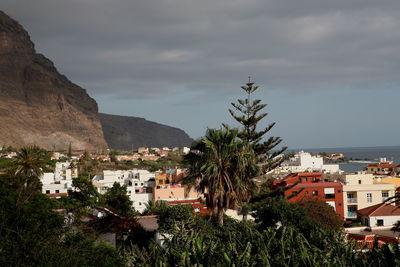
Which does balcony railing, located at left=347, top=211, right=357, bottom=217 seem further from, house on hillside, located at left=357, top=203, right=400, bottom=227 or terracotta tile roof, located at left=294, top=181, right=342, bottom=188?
house on hillside, located at left=357, top=203, right=400, bottom=227

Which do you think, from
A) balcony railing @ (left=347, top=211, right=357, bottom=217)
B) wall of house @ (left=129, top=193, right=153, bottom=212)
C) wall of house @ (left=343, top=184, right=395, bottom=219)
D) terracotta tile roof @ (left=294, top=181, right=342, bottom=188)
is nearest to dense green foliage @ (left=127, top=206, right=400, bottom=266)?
terracotta tile roof @ (left=294, top=181, right=342, bottom=188)

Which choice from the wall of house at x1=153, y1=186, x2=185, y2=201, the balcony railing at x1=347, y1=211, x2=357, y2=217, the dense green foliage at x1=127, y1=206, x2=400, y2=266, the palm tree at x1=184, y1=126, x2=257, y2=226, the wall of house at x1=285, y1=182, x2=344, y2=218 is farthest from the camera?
the wall of house at x1=153, y1=186, x2=185, y2=201

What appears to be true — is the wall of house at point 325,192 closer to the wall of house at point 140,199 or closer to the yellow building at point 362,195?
the yellow building at point 362,195

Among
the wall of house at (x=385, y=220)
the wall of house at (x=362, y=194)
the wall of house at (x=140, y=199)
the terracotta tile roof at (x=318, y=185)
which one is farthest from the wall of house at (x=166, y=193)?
the wall of house at (x=385, y=220)

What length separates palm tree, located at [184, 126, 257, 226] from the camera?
18562mm

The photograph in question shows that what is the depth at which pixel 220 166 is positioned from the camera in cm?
1861

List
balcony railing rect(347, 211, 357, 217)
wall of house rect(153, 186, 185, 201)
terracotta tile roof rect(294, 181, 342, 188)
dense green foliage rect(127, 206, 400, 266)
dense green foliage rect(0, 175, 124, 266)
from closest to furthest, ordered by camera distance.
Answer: dense green foliage rect(0, 175, 124, 266), dense green foliage rect(127, 206, 400, 266), terracotta tile roof rect(294, 181, 342, 188), balcony railing rect(347, 211, 357, 217), wall of house rect(153, 186, 185, 201)

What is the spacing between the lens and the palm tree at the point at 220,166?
1856 cm

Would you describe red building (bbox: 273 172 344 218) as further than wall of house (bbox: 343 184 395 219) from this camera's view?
No

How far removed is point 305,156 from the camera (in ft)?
390

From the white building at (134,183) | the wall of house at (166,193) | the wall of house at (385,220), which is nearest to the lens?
the wall of house at (385,220)

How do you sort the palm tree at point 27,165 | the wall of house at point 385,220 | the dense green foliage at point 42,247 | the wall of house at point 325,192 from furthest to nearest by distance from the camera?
the wall of house at point 325,192, the palm tree at point 27,165, the wall of house at point 385,220, the dense green foliage at point 42,247

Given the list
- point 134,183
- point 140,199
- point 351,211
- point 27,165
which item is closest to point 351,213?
point 351,211

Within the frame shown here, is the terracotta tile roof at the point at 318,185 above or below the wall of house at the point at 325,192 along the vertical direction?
above
